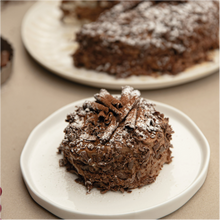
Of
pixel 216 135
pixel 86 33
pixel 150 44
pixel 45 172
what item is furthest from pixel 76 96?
pixel 216 135

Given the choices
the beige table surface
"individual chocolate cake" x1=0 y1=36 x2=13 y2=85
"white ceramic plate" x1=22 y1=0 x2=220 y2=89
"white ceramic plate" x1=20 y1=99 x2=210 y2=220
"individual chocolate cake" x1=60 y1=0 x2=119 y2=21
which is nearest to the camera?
"white ceramic plate" x1=20 y1=99 x2=210 y2=220

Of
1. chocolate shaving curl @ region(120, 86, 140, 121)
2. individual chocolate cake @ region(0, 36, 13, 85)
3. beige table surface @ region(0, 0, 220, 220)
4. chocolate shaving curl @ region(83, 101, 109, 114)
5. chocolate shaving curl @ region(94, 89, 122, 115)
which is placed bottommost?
beige table surface @ region(0, 0, 220, 220)

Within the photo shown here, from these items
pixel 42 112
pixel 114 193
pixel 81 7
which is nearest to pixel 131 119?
pixel 114 193

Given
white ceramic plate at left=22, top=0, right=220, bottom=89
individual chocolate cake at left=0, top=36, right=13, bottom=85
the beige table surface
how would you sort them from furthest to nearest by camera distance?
individual chocolate cake at left=0, top=36, right=13, bottom=85 → white ceramic plate at left=22, top=0, right=220, bottom=89 → the beige table surface

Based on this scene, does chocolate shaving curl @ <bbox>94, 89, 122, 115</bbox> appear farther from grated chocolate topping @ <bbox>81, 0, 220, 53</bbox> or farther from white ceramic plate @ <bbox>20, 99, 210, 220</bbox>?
grated chocolate topping @ <bbox>81, 0, 220, 53</bbox>

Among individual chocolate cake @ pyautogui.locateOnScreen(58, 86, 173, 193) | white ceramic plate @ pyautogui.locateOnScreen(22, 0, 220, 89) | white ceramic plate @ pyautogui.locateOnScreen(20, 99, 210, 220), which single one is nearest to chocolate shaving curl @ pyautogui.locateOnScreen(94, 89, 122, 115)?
individual chocolate cake @ pyautogui.locateOnScreen(58, 86, 173, 193)

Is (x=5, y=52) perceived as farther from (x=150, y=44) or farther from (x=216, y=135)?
(x=216, y=135)
